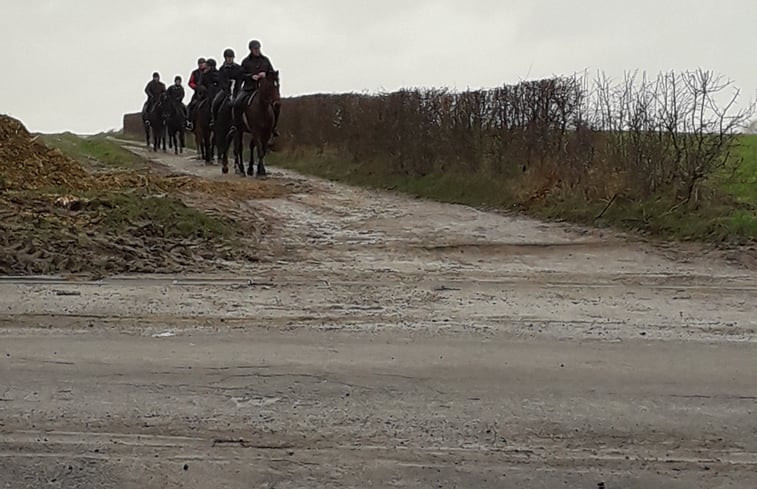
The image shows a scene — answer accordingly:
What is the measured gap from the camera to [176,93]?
32031mm

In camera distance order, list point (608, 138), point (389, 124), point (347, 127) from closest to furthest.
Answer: point (608, 138) → point (389, 124) → point (347, 127)

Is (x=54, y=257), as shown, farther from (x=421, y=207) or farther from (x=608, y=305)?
(x=421, y=207)

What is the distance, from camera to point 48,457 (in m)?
4.92

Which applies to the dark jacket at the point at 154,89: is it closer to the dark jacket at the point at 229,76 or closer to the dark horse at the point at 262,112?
the dark jacket at the point at 229,76

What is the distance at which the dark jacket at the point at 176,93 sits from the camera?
3206 cm

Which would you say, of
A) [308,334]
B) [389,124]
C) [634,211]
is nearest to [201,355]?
[308,334]

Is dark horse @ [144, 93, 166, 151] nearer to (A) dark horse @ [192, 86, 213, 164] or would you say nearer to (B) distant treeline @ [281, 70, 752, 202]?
(A) dark horse @ [192, 86, 213, 164]

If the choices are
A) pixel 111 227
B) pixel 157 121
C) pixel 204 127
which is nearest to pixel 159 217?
pixel 111 227

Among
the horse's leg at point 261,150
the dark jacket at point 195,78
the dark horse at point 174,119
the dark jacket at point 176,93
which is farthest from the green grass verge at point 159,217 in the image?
the dark horse at point 174,119

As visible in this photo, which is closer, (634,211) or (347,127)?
(634,211)

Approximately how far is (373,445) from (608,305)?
14.1 feet

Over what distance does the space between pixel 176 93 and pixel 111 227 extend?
21.1 m

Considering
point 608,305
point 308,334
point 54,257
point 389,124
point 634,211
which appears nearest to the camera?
point 308,334

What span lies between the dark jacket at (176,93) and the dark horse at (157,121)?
0.94 ft
